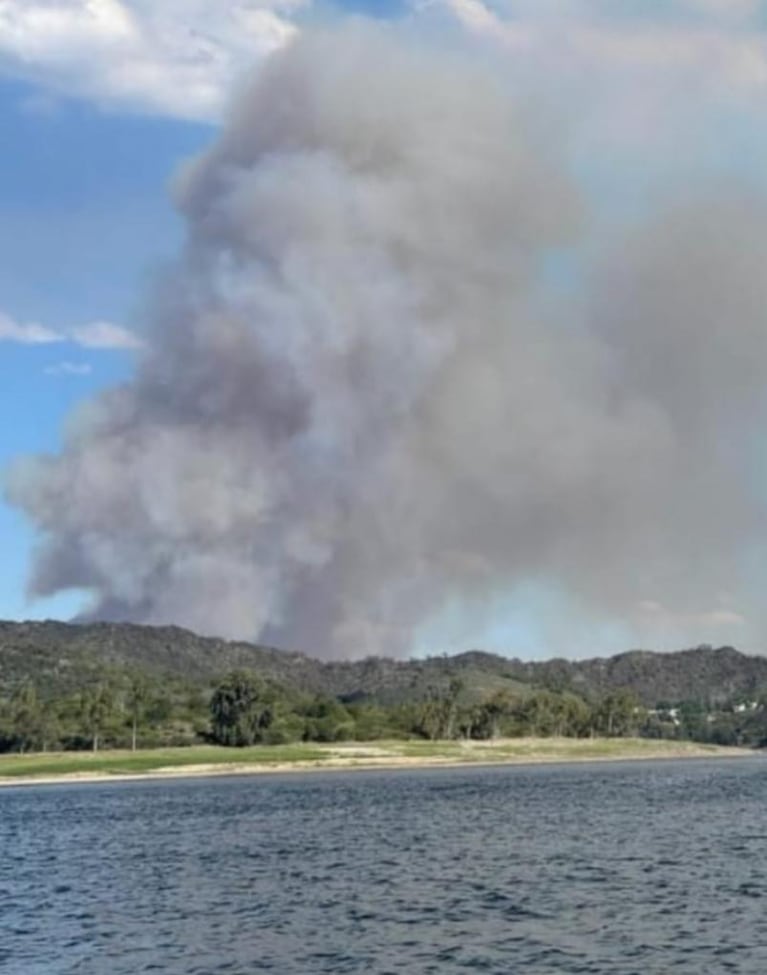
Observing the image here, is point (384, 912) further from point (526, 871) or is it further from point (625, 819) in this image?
point (625, 819)

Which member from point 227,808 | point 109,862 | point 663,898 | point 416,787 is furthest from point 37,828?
point 663,898

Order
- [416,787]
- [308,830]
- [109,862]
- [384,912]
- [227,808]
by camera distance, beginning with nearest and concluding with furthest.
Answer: [384,912]
[109,862]
[308,830]
[227,808]
[416,787]

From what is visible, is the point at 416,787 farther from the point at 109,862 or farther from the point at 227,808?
the point at 109,862

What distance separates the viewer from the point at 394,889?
59.7 m

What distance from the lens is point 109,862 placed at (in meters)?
79.0

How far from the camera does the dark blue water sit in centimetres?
4316

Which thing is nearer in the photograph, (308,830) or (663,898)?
(663,898)

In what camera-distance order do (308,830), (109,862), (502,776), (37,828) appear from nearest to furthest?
(109,862)
(308,830)
(37,828)
(502,776)

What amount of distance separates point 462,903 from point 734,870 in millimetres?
16216

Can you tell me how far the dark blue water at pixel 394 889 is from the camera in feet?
142

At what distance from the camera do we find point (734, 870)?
210ft

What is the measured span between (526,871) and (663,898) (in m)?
11.9

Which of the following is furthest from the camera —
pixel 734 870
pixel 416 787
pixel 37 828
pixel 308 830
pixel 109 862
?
pixel 416 787

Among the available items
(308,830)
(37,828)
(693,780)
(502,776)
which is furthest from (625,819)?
(502,776)
